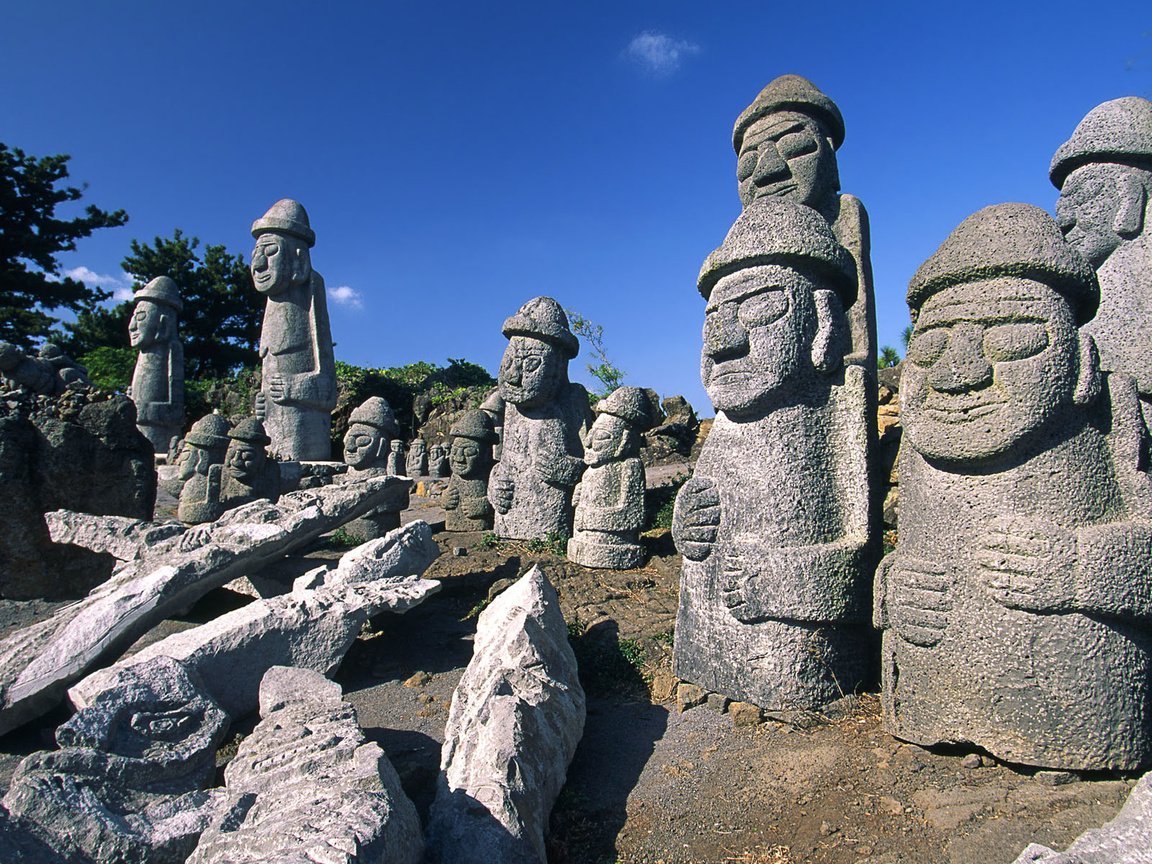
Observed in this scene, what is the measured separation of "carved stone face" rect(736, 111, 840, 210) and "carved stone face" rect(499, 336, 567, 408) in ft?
8.09

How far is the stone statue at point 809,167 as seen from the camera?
20.1 ft

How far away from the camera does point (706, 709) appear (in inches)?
146

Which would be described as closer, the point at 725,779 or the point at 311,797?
the point at 311,797

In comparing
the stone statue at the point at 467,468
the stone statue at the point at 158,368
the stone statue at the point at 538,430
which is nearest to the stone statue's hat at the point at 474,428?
the stone statue at the point at 467,468

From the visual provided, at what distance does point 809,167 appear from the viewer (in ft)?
20.0

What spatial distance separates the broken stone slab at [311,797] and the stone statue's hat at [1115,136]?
5.26 m

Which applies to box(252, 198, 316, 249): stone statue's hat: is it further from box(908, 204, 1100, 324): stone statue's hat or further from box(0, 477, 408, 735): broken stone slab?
box(908, 204, 1100, 324): stone statue's hat

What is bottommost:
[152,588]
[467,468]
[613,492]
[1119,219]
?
[152,588]

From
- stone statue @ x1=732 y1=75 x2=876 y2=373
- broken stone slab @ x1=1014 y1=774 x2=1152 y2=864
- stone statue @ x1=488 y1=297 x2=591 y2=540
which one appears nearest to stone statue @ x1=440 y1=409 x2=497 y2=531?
stone statue @ x1=488 y1=297 x2=591 y2=540

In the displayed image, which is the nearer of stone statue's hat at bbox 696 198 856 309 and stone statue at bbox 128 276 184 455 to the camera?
stone statue's hat at bbox 696 198 856 309

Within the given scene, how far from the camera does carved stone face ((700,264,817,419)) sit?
11.8ft

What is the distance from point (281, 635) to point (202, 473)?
4.07 m

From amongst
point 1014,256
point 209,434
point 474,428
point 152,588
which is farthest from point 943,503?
point 209,434

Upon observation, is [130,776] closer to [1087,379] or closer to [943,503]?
[943,503]
